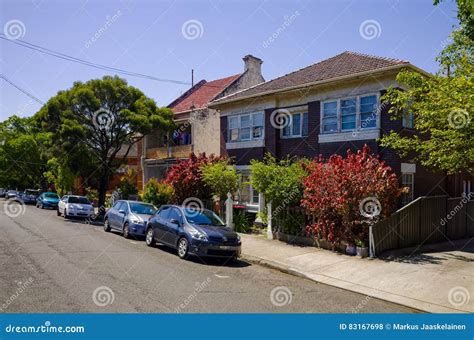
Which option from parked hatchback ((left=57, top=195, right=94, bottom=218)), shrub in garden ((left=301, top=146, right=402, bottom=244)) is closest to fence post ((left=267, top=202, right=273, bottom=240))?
shrub in garden ((left=301, top=146, right=402, bottom=244))

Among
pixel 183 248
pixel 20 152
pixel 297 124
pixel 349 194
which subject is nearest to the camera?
pixel 183 248

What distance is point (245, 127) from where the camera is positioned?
19.5 m

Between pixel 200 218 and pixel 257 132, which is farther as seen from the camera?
pixel 257 132

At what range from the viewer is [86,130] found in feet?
69.2

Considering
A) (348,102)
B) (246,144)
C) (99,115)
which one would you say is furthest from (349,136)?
(99,115)

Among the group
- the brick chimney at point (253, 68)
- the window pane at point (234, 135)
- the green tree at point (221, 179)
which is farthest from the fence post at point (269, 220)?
the brick chimney at point (253, 68)

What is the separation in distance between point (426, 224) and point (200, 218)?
7.83 m

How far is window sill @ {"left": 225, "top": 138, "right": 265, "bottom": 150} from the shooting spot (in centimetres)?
1856

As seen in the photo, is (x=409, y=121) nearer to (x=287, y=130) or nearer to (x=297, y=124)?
(x=297, y=124)

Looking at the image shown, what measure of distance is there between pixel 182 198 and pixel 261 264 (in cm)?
865

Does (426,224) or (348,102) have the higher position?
(348,102)

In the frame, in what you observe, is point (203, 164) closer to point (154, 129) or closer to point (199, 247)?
point (154, 129)

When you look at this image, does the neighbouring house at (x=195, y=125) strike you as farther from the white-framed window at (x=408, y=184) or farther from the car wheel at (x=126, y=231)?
A: the white-framed window at (x=408, y=184)

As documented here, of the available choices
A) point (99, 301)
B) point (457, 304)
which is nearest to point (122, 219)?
point (99, 301)
